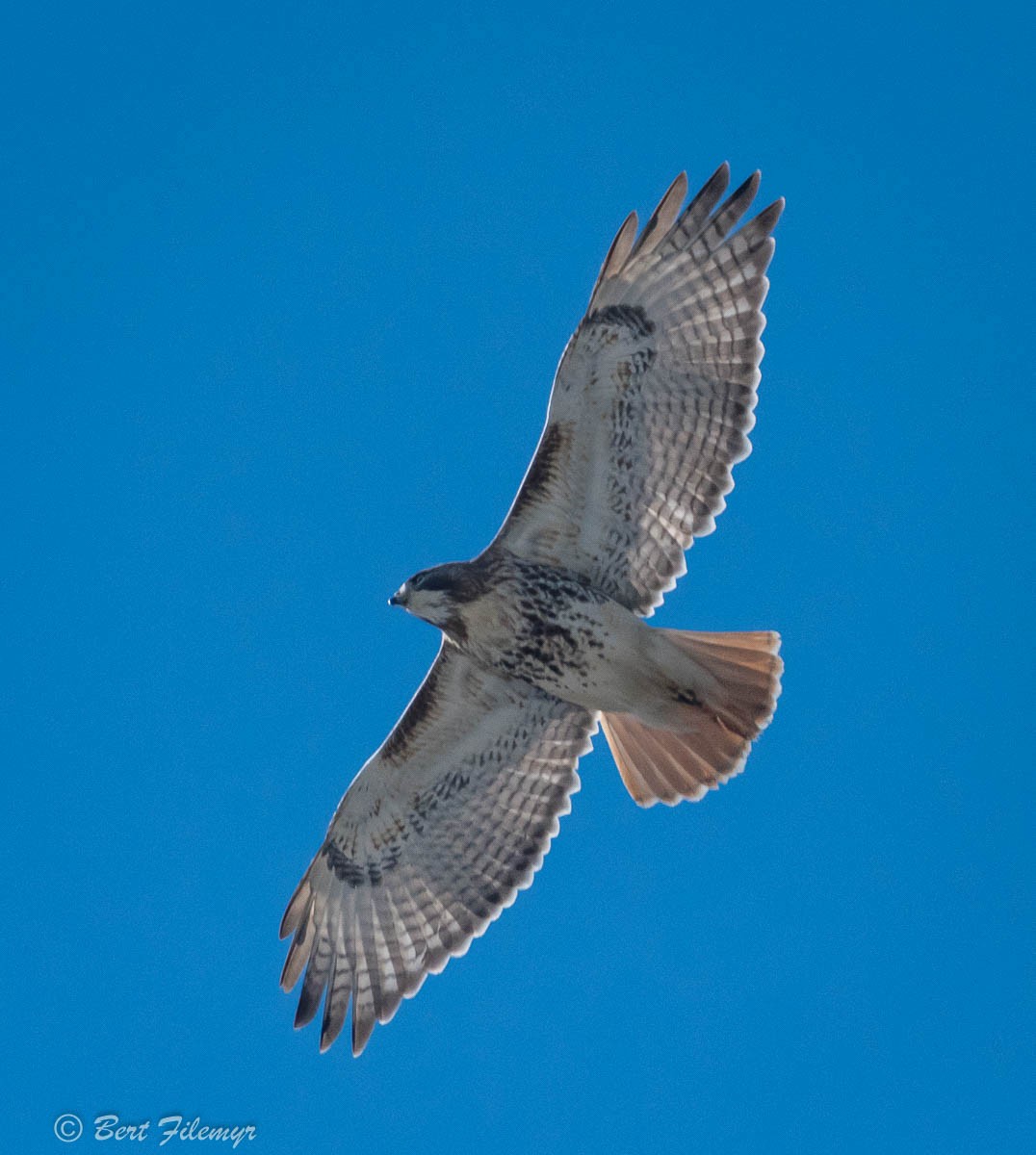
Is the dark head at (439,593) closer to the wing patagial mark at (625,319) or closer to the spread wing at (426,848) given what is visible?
the spread wing at (426,848)

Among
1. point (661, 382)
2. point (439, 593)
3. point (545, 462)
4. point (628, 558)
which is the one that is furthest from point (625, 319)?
point (439, 593)

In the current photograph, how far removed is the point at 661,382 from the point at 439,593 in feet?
5.81

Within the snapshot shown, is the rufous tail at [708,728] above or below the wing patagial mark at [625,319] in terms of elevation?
below

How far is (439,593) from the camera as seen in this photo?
9445 mm

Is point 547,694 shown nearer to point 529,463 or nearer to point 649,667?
point 649,667

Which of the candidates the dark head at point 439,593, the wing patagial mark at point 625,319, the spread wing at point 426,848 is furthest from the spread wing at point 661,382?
the spread wing at point 426,848

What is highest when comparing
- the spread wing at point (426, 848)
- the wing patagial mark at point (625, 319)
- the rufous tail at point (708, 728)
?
the wing patagial mark at point (625, 319)

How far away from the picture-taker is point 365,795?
10352 millimetres

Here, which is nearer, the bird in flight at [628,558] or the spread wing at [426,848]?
the bird in flight at [628,558]

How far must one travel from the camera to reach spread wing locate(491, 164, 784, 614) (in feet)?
31.3

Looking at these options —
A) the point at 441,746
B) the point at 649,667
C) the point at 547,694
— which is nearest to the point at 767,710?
the point at 649,667

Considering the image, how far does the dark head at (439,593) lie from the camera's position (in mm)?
9453

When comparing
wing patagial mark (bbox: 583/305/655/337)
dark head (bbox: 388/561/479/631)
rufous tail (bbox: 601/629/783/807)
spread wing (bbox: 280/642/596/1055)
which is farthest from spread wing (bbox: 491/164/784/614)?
spread wing (bbox: 280/642/596/1055)

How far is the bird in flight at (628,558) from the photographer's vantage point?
31.2 ft
